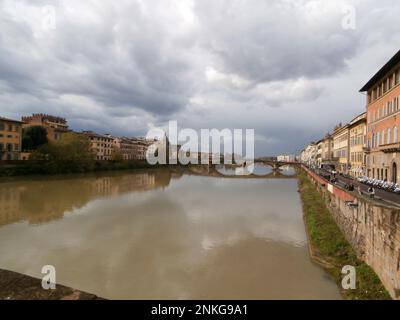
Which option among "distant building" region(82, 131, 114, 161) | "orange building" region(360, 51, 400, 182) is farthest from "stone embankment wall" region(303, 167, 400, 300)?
"distant building" region(82, 131, 114, 161)

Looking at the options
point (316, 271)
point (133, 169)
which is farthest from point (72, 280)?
point (133, 169)

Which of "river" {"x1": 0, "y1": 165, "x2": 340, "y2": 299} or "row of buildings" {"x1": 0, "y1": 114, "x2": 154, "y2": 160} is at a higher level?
"row of buildings" {"x1": 0, "y1": 114, "x2": 154, "y2": 160}

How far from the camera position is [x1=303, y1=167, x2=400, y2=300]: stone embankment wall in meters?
7.43

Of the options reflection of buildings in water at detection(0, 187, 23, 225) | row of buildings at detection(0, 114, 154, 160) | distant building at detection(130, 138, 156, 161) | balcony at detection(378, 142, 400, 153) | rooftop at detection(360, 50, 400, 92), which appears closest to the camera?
rooftop at detection(360, 50, 400, 92)

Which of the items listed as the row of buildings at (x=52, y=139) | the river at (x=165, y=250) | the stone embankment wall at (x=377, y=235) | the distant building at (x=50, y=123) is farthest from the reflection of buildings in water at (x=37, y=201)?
the distant building at (x=50, y=123)

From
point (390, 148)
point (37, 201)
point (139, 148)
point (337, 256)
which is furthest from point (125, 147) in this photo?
point (337, 256)

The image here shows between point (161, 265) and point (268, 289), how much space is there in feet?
14.7

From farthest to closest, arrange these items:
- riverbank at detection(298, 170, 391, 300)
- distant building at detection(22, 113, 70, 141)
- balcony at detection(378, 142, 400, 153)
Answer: distant building at detection(22, 113, 70, 141) → balcony at detection(378, 142, 400, 153) → riverbank at detection(298, 170, 391, 300)

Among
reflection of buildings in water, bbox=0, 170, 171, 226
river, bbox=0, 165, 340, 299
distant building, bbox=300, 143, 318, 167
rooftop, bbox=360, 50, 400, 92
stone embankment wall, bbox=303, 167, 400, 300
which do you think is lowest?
river, bbox=0, 165, 340, 299

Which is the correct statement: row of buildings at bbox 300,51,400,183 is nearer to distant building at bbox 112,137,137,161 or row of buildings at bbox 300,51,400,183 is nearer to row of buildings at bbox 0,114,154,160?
row of buildings at bbox 0,114,154,160

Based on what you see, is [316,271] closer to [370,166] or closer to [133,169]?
[370,166]

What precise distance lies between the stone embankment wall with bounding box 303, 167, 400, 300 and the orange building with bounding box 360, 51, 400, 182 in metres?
9.79

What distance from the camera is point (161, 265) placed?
11.1 m

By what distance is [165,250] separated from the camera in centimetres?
1292
